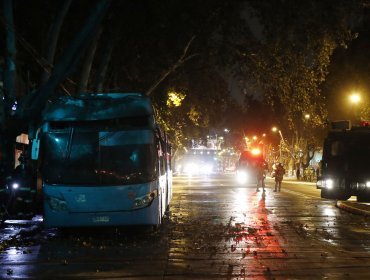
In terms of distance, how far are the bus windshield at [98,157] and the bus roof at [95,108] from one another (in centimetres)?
33

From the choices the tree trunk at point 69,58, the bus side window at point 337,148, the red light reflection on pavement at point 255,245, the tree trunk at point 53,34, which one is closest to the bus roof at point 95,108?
the tree trunk at point 69,58

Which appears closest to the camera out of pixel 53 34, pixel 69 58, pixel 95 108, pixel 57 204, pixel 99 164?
pixel 57 204

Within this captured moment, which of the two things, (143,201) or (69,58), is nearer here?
(143,201)

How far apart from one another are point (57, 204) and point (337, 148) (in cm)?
1670

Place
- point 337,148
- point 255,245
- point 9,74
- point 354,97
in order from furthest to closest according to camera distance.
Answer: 1. point 354,97
2. point 337,148
3. point 9,74
4. point 255,245

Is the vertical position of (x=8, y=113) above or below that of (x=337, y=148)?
above

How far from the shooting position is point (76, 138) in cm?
1495

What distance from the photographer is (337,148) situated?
2827 centimetres

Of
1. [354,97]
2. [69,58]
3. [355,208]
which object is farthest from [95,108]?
[354,97]

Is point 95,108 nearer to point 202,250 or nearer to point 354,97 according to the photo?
point 202,250

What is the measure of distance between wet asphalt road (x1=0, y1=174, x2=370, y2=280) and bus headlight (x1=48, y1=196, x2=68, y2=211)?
79 centimetres

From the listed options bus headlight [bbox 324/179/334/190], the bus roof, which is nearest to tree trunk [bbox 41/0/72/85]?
the bus roof

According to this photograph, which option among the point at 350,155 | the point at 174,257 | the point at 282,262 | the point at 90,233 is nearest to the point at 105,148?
the point at 90,233

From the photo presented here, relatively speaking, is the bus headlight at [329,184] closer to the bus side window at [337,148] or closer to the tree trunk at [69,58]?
the bus side window at [337,148]
